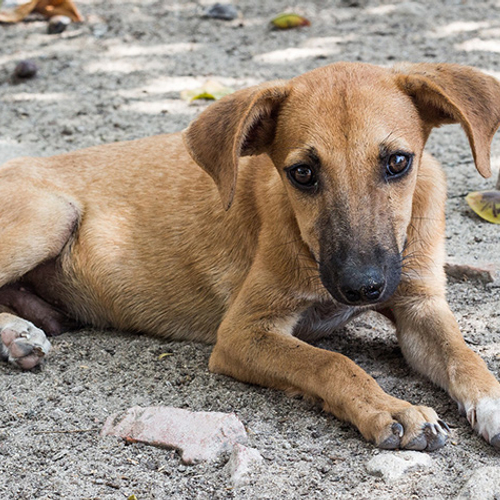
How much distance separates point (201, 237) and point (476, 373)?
1.72 meters

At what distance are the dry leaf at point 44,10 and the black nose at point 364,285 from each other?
733 centimetres

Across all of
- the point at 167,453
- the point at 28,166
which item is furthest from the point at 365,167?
the point at 28,166

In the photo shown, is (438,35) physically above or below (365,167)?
below

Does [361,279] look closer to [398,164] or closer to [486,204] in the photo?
[398,164]

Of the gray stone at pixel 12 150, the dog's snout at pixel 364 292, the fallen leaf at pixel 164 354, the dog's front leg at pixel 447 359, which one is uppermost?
the dog's snout at pixel 364 292

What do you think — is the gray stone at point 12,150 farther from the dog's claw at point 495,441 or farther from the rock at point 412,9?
the rock at point 412,9

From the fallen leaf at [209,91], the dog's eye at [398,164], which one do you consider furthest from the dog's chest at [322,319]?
the fallen leaf at [209,91]

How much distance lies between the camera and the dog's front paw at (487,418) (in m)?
3.17

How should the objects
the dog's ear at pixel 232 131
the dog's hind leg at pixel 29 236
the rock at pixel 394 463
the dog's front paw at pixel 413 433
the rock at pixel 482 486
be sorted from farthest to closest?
the dog's hind leg at pixel 29 236 → the dog's ear at pixel 232 131 → the dog's front paw at pixel 413 433 → the rock at pixel 394 463 → the rock at pixel 482 486

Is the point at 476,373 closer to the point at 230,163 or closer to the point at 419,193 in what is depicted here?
the point at 419,193

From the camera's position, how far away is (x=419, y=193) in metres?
3.88

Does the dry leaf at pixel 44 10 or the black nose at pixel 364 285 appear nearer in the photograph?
the black nose at pixel 364 285

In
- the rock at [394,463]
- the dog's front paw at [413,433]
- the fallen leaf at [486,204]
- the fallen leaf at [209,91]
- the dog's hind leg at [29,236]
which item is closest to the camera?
the rock at [394,463]

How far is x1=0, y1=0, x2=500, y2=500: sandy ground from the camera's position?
3.03 metres
